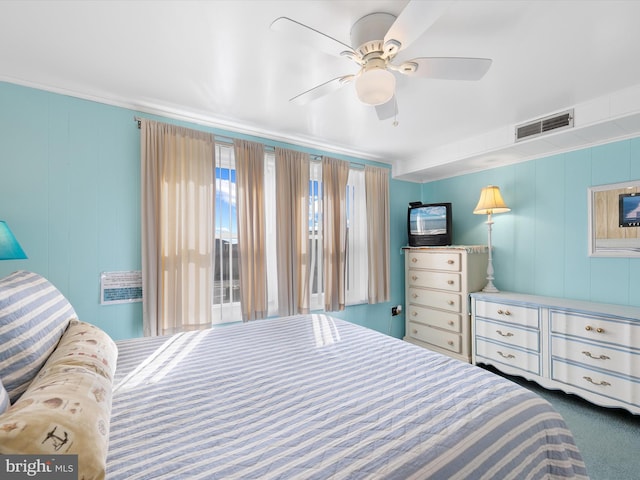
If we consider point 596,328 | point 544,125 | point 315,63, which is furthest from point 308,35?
point 596,328

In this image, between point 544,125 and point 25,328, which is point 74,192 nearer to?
point 25,328

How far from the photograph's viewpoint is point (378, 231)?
3816 millimetres

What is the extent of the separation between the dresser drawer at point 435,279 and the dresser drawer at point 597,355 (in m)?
1.00

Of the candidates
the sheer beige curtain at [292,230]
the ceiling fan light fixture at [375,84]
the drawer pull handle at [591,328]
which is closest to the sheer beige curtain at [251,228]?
the sheer beige curtain at [292,230]

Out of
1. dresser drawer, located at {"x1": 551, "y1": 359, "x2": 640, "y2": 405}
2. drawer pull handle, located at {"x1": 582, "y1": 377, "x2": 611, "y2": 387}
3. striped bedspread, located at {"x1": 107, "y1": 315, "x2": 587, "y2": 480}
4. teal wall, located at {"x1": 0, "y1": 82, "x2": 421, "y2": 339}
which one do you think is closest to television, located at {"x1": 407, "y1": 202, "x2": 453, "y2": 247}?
dresser drawer, located at {"x1": 551, "y1": 359, "x2": 640, "y2": 405}

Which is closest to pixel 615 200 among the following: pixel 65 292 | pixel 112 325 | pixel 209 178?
pixel 209 178

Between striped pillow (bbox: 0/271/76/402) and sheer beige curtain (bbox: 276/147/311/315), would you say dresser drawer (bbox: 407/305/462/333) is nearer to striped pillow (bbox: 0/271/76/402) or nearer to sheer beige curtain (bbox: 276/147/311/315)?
sheer beige curtain (bbox: 276/147/311/315)

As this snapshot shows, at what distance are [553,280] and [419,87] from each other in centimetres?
239

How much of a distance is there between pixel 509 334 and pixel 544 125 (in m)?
1.96

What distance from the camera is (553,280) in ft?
9.92

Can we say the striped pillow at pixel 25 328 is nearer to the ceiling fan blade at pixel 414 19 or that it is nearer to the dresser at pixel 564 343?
the ceiling fan blade at pixel 414 19

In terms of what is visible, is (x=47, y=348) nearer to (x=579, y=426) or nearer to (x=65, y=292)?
(x=65, y=292)

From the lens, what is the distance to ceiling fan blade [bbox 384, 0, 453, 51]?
1.16m

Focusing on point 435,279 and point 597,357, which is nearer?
point 597,357
